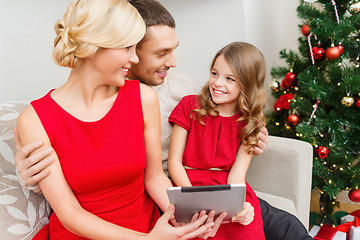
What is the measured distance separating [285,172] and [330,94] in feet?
2.21

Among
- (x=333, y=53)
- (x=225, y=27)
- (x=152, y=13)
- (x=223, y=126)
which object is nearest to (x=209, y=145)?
(x=223, y=126)

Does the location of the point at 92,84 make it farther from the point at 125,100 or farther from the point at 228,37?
the point at 228,37

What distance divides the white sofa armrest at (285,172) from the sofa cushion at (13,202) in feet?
3.27

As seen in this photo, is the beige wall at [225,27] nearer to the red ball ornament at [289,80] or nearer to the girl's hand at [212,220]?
the red ball ornament at [289,80]

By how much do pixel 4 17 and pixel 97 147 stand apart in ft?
3.10

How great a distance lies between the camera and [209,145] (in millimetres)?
1428

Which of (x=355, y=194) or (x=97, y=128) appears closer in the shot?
(x=97, y=128)

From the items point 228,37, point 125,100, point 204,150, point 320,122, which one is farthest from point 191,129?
point 228,37

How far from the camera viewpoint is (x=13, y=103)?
4.48ft

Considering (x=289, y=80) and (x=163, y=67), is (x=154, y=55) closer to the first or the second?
(x=163, y=67)

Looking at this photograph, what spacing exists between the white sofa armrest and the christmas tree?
0.35 metres

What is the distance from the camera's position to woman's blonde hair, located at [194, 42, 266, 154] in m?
1.39

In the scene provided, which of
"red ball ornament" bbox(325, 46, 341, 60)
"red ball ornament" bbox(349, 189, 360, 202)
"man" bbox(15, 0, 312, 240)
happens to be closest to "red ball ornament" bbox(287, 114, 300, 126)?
"red ball ornament" bbox(325, 46, 341, 60)

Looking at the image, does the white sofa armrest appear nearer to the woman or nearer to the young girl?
the young girl
